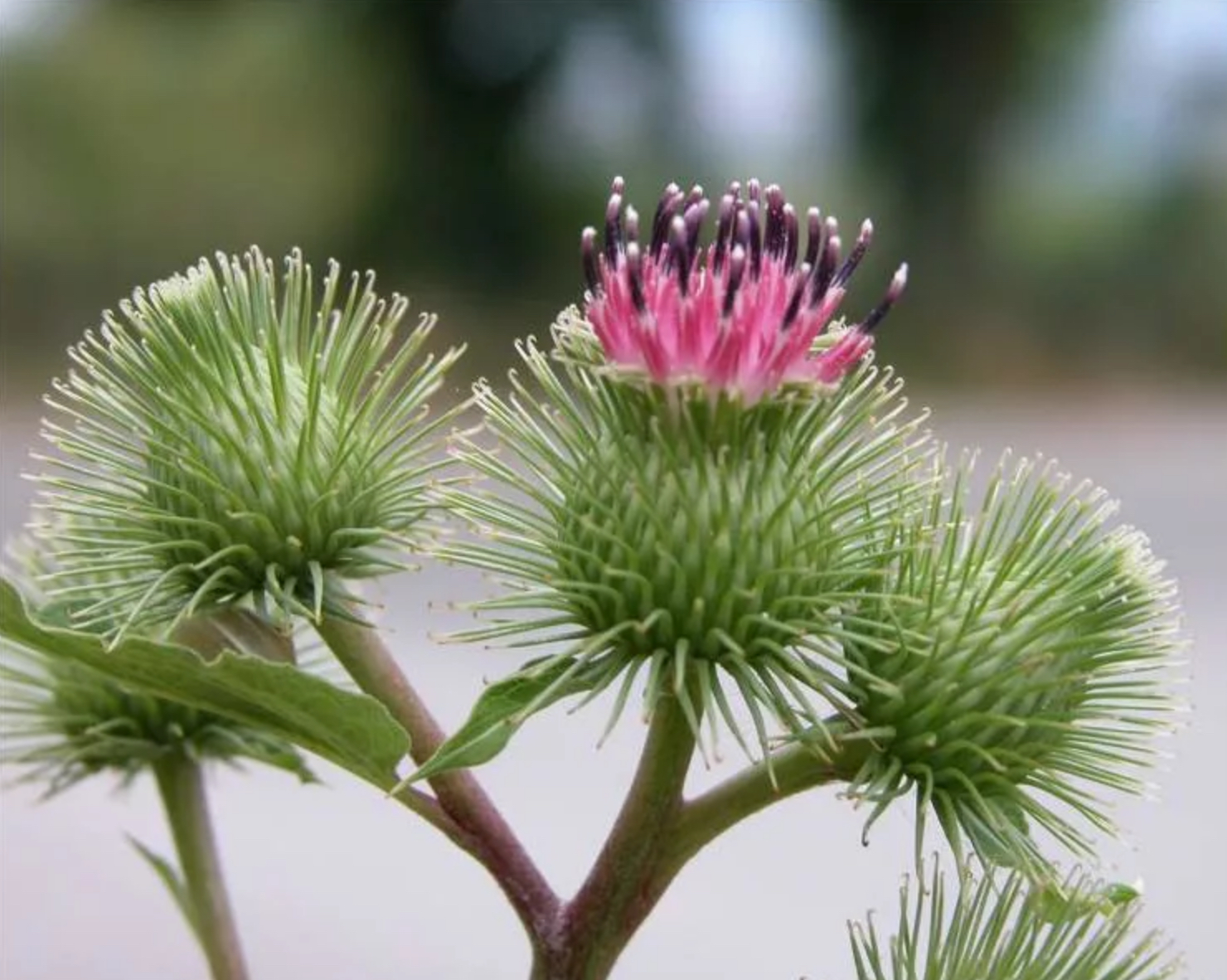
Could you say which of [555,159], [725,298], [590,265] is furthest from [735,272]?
[555,159]

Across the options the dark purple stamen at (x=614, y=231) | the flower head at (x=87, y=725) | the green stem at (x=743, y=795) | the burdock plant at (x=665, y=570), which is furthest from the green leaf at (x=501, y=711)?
the flower head at (x=87, y=725)

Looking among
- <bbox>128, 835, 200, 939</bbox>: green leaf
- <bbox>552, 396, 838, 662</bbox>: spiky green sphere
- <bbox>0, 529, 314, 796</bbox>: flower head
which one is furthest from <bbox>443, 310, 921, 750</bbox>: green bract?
<bbox>128, 835, 200, 939</bbox>: green leaf

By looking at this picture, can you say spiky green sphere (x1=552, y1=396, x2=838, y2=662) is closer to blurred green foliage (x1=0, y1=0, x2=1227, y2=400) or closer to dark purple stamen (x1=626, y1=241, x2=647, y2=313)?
dark purple stamen (x1=626, y1=241, x2=647, y2=313)

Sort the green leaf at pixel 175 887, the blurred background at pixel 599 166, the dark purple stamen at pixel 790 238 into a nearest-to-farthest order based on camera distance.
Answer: the dark purple stamen at pixel 790 238
the green leaf at pixel 175 887
the blurred background at pixel 599 166

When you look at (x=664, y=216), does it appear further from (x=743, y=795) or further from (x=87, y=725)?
(x=87, y=725)

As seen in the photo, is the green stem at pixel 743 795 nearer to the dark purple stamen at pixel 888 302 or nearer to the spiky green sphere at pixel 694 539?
the spiky green sphere at pixel 694 539

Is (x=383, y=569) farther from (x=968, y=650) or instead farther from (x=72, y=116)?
(x=72, y=116)

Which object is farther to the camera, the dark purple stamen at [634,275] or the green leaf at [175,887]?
the green leaf at [175,887]
